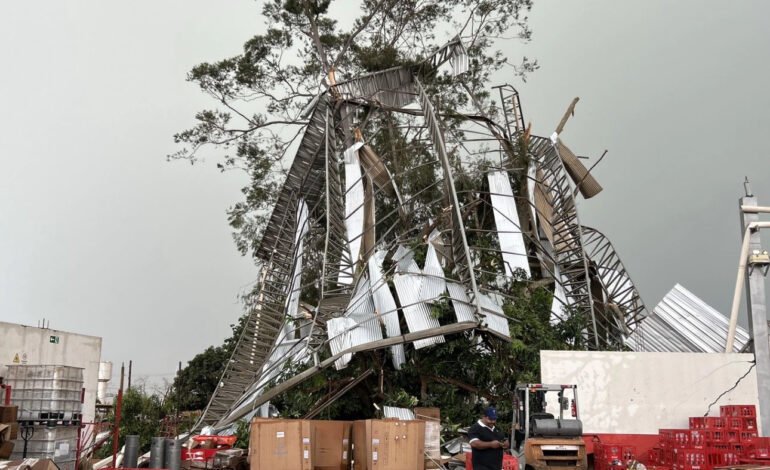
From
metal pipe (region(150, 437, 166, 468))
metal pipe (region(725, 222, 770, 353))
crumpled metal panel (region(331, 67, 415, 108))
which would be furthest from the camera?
crumpled metal panel (region(331, 67, 415, 108))

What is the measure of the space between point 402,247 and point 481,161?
779 centimetres

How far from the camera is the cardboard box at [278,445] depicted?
1449 centimetres

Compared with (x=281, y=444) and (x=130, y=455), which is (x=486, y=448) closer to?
(x=281, y=444)

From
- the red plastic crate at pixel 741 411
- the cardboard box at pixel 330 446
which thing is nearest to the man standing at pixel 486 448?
the cardboard box at pixel 330 446

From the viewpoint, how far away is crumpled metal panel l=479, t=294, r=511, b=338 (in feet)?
66.2

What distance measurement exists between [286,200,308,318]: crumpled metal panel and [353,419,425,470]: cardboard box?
941cm

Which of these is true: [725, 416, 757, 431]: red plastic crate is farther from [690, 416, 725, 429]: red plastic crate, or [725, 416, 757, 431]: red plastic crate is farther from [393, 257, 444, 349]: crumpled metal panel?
[393, 257, 444, 349]: crumpled metal panel

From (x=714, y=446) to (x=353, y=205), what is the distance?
13860 millimetres

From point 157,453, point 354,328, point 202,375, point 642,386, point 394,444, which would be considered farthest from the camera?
point 202,375

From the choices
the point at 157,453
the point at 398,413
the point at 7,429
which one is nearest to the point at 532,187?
the point at 398,413

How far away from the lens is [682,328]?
933 inches

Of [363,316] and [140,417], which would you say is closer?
[363,316]

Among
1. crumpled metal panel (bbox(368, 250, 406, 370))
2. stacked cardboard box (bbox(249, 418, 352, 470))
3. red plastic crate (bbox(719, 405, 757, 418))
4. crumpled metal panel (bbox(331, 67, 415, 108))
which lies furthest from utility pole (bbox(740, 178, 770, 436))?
crumpled metal panel (bbox(331, 67, 415, 108))

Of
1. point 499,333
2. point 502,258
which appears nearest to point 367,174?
point 502,258
